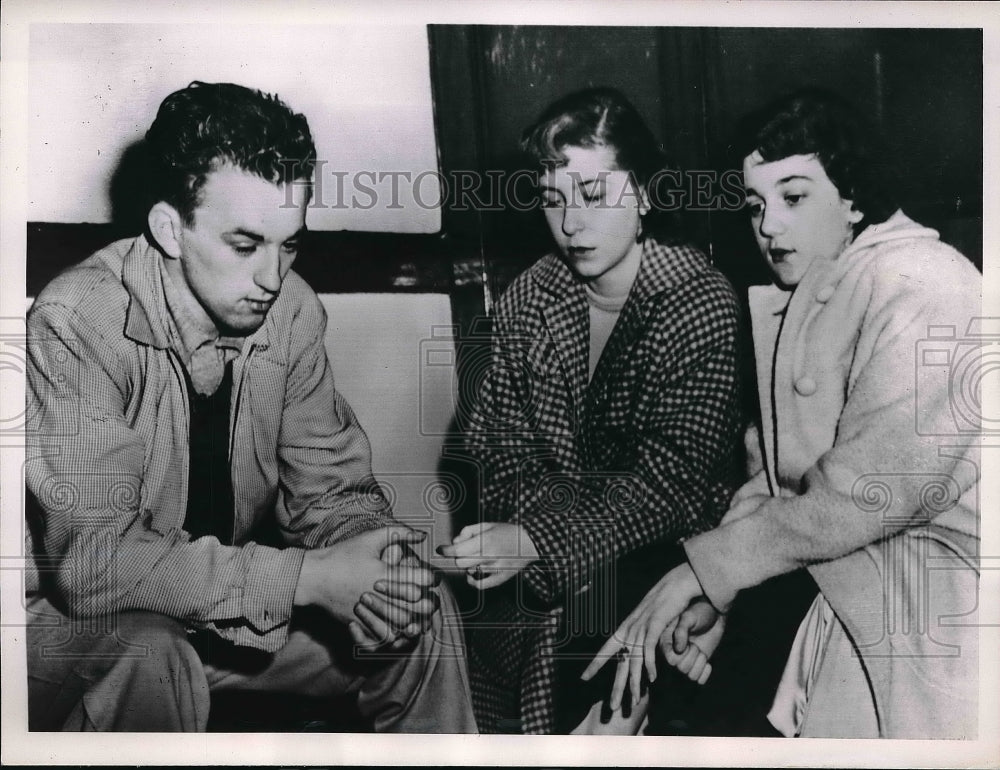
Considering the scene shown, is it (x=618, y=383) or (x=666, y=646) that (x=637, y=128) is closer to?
(x=618, y=383)

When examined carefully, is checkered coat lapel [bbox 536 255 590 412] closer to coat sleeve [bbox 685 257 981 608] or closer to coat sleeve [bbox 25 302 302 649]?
coat sleeve [bbox 685 257 981 608]

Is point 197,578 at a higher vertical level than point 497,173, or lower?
lower

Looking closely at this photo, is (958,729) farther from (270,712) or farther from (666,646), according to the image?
(270,712)

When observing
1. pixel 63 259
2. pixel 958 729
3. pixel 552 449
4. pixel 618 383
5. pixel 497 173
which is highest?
pixel 497 173

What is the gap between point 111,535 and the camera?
215 centimetres

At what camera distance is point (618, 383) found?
7.09 feet

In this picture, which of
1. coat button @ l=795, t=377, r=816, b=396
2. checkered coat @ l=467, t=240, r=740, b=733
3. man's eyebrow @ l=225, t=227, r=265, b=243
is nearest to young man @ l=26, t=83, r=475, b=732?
man's eyebrow @ l=225, t=227, r=265, b=243

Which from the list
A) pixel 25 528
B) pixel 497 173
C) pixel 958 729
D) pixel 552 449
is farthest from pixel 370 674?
pixel 958 729

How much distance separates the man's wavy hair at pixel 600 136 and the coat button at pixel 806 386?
44 centimetres

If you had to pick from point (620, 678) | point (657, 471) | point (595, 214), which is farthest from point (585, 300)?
point (620, 678)

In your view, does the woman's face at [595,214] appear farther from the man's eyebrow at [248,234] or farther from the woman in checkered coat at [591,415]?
the man's eyebrow at [248,234]

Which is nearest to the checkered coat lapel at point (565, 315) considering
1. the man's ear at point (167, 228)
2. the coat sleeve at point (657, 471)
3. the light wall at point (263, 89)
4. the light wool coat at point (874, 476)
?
the coat sleeve at point (657, 471)

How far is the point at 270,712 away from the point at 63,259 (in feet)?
3.79

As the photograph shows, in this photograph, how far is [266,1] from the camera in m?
2.21
